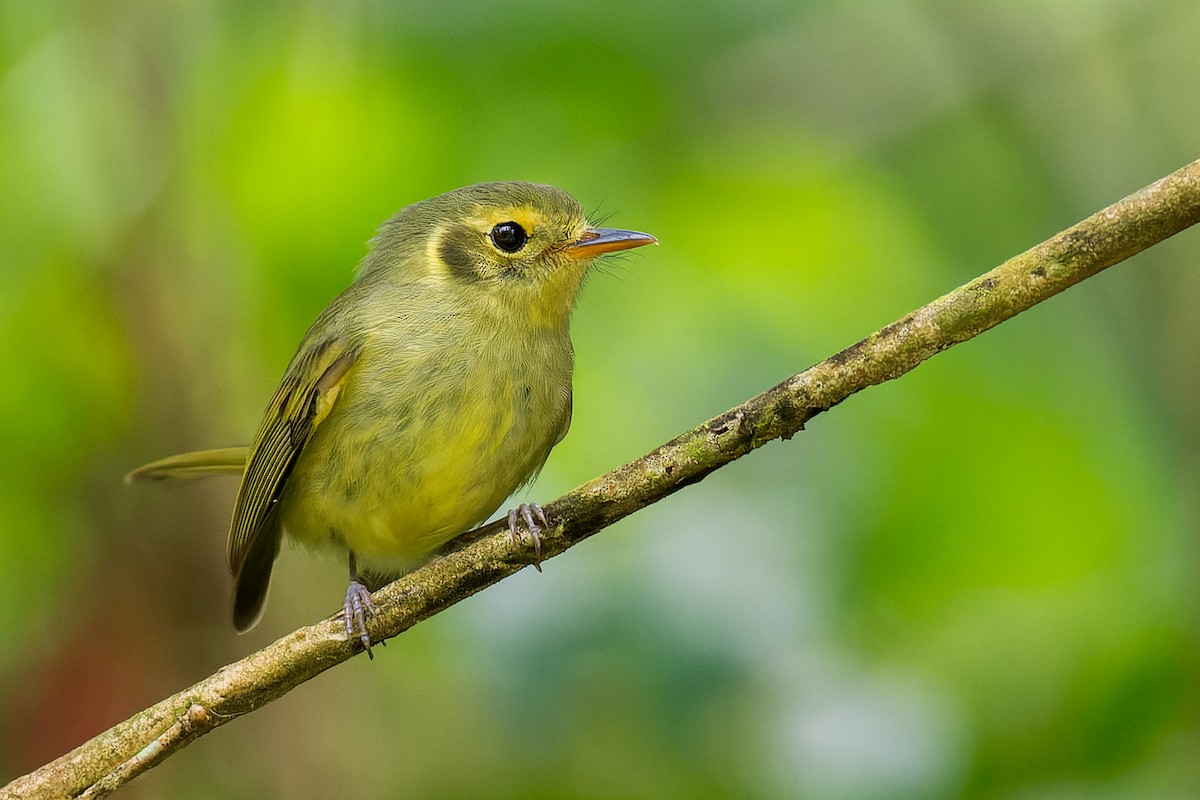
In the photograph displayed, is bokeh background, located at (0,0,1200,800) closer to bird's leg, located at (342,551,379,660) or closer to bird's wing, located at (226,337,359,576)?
bird's wing, located at (226,337,359,576)

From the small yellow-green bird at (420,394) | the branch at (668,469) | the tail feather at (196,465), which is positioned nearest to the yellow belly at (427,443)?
the small yellow-green bird at (420,394)

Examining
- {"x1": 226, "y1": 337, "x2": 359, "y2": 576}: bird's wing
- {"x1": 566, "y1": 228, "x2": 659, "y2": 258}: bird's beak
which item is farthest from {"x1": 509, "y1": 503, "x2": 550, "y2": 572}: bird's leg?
{"x1": 566, "y1": 228, "x2": 659, "y2": 258}: bird's beak

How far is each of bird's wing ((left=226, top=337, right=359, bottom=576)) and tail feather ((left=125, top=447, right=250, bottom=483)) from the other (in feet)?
0.54

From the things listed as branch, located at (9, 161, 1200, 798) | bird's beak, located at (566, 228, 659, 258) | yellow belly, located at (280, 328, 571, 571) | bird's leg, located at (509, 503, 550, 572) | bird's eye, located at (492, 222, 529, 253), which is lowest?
branch, located at (9, 161, 1200, 798)

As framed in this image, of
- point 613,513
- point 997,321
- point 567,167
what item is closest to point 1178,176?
point 997,321

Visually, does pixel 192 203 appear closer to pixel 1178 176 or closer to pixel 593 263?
pixel 593 263

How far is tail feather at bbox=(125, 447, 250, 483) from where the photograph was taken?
360cm

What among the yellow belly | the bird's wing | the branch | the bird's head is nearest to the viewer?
the branch

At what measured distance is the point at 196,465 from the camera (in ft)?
12.5

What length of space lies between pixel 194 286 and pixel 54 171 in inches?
20.5

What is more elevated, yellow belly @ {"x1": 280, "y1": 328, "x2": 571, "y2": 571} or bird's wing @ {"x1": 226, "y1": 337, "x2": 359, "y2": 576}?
bird's wing @ {"x1": 226, "y1": 337, "x2": 359, "y2": 576}

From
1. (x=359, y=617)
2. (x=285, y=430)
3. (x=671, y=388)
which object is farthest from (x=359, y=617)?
(x=671, y=388)

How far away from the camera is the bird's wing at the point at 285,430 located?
11.6 ft

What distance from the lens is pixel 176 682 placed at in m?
3.40
